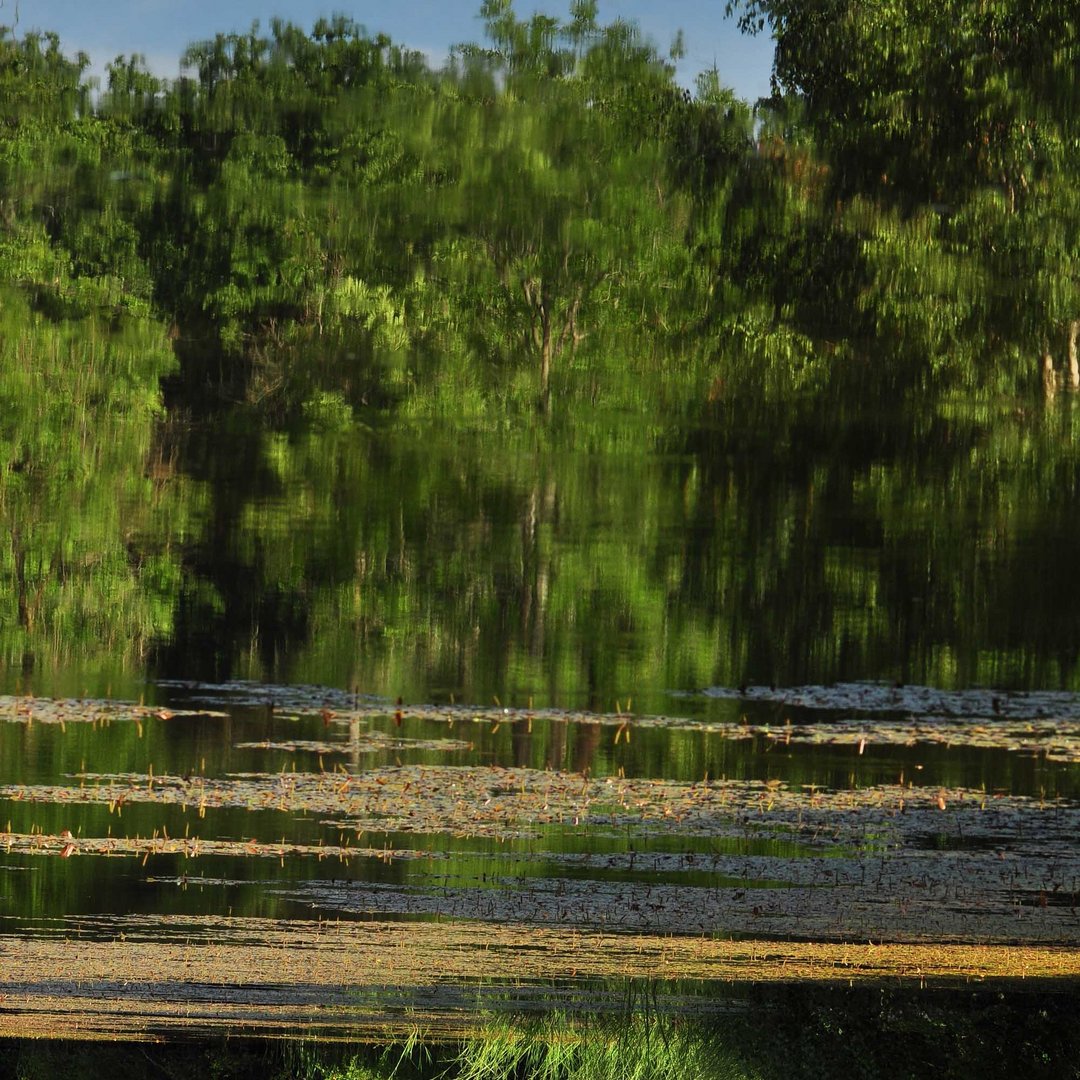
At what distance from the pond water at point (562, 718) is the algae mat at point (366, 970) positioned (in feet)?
0.47

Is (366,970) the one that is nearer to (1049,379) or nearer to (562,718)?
(562,718)

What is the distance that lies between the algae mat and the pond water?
144 mm

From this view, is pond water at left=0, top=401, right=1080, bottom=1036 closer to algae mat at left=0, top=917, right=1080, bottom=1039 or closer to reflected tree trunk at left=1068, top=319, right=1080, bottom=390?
algae mat at left=0, top=917, right=1080, bottom=1039

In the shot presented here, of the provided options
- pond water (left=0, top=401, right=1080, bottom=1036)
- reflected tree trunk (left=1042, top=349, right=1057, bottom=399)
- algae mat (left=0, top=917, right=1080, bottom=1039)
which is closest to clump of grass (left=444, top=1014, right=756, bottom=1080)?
algae mat (left=0, top=917, right=1080, bottom=1039)

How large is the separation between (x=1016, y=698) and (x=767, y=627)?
178 inches

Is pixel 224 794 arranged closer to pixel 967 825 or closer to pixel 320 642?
pixel 967 825

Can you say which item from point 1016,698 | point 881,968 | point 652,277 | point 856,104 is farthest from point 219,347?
point 881,968

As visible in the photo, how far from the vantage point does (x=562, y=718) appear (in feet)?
45.4

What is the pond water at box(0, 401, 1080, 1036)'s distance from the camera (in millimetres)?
8586

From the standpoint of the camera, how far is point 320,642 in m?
17.8

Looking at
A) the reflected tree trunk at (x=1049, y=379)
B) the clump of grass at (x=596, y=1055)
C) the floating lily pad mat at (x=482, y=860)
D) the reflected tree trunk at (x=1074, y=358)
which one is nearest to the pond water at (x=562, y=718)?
the floating lily pad mat at (x=482, y=860)

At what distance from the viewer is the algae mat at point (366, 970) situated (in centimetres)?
620

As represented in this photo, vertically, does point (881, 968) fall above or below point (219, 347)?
below

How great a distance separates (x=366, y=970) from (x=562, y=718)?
6.96 m
